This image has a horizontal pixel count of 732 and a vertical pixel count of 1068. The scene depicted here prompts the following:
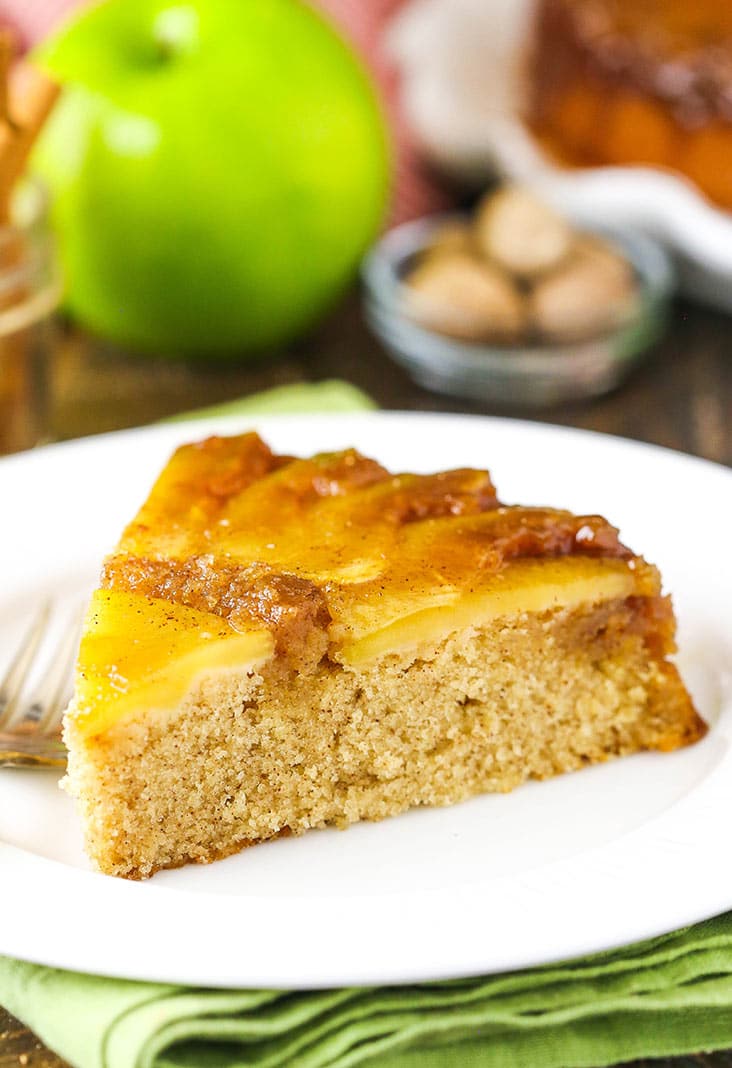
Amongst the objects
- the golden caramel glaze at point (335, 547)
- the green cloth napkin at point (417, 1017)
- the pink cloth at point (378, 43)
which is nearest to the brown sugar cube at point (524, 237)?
the pink cloth at point (378, 43)

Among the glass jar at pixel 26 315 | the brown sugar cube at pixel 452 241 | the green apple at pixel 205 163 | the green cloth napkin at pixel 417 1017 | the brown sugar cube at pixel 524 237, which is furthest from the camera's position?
the brown sugar cube at pixel 452 241

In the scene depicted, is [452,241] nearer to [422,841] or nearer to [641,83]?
[641,83]

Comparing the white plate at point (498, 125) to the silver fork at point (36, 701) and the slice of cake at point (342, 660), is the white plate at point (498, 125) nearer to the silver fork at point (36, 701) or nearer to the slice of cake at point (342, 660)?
the slice of cake at point (342, 660)

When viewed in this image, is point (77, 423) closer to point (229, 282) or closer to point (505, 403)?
point (229, 282)

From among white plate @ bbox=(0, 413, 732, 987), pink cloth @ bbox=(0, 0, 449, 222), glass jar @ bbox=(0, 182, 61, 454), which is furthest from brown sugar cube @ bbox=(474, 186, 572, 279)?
glass jar @ bbox=(0, 182, 61, 454)

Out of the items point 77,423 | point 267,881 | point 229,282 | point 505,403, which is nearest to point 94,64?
point 229,282
